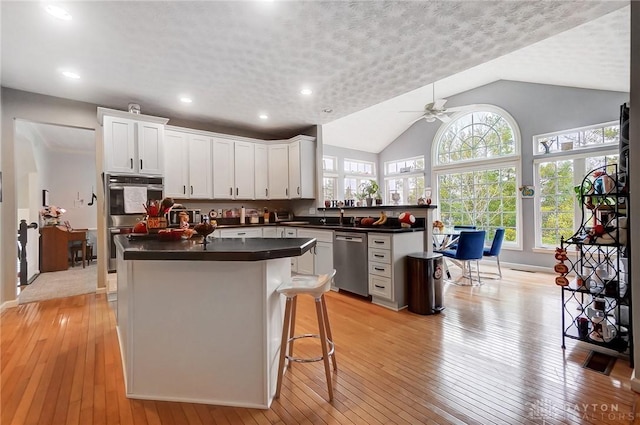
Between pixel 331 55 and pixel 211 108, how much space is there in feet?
7.53

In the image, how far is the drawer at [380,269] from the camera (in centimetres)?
326

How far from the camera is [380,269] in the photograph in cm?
335

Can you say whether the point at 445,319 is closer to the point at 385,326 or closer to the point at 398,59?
the point at 385,326

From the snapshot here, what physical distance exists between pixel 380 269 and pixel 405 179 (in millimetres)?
4961

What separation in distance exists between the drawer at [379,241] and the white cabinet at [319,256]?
72 cm

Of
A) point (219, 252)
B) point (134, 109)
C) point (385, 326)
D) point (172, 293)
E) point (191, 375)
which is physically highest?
point (134, 109)

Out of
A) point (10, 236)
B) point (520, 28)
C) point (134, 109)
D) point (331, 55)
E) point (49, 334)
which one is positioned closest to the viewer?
point (520, 28)

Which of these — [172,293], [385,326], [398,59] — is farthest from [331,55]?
[385,326]

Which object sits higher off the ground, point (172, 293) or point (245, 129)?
point (245, 129)

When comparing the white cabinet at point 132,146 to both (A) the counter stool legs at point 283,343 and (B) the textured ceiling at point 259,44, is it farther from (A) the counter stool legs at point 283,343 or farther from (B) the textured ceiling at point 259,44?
(A) the counter stool legs at point 283,343

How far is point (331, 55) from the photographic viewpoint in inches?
113

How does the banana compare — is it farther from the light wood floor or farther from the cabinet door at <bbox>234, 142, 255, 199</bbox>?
the cabinet door at <bbox>234, 142, 255, 199</bbox>

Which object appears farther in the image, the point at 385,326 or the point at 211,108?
the point at 211,108

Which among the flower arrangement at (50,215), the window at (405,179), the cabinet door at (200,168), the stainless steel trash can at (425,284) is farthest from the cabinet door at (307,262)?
the flower arrangement at (50,215)
